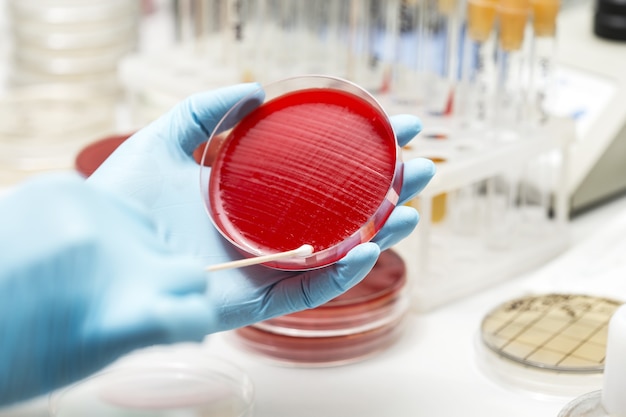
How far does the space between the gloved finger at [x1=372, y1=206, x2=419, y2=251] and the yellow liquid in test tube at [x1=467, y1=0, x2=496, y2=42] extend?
1.59 feet

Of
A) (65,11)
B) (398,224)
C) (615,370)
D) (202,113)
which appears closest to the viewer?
(615,370)

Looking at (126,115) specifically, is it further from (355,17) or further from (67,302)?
(67,302)

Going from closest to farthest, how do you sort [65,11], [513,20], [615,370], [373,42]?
[615,370], [513,20], [373,42], [65,11]

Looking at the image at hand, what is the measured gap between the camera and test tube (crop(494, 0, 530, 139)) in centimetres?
148

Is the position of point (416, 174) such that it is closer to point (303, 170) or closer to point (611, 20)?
point (303, 170)

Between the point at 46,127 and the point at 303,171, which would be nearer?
the point at 303,171

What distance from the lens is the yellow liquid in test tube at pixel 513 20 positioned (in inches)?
57.9

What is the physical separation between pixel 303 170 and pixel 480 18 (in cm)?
49

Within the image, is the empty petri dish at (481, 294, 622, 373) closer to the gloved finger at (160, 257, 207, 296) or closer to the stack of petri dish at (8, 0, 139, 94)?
the gloved finger at (160, 257, 207, 296)

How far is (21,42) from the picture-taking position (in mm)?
2107

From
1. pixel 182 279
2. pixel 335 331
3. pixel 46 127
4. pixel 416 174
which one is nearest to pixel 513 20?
pixel 416 174

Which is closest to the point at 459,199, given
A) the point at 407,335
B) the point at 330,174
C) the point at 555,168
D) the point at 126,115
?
the point at 555,168

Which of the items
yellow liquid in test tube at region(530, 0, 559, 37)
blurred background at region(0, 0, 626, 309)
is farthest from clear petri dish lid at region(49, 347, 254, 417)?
yellow liquid in test tube at region(530, 0, 559, 37)

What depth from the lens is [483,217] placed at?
1661mm
